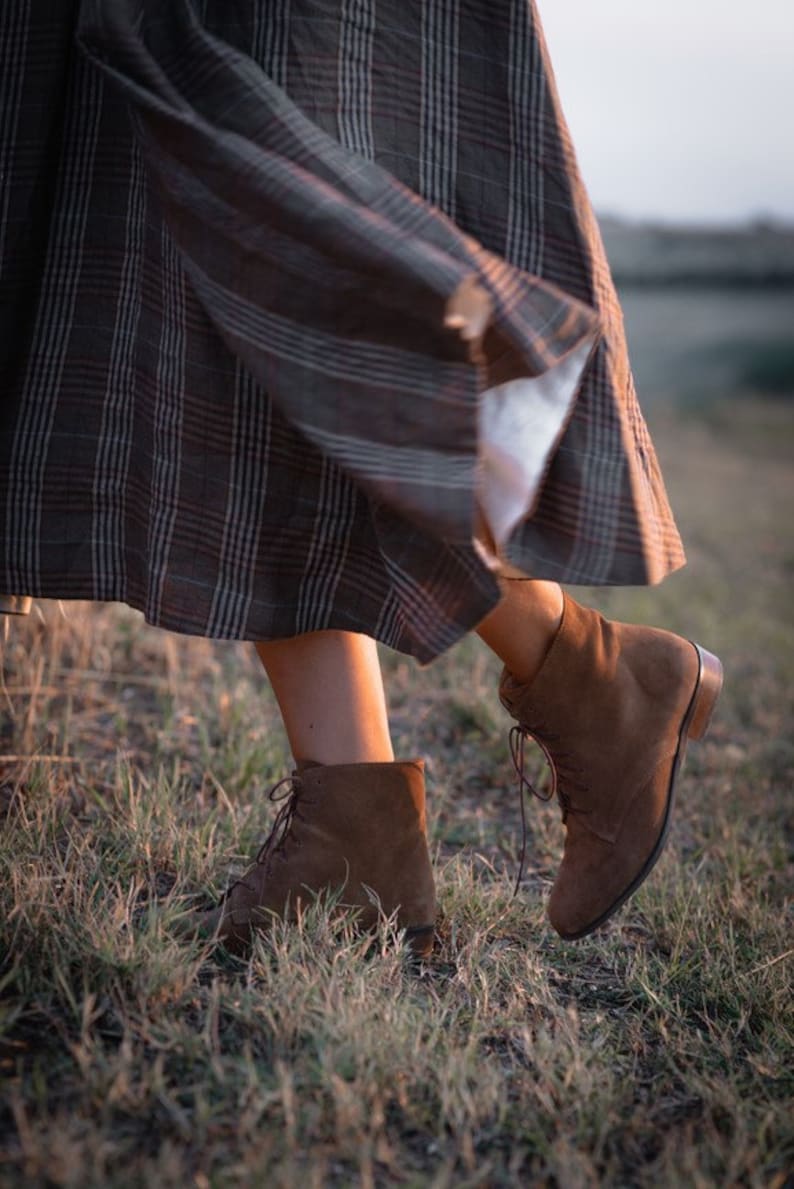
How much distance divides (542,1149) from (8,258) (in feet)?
3.84

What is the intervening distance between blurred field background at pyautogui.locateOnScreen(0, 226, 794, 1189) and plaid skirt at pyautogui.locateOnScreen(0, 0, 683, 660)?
0.40 meters

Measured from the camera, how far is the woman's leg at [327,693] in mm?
1350

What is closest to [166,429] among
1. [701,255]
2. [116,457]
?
[116,457]

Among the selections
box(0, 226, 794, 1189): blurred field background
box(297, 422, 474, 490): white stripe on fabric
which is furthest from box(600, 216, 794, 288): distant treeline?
box(297, 422, 474, 490): white stripe on fabric

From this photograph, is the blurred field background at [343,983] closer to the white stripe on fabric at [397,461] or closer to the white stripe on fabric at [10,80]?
the white stripe on fabric at [397,461]

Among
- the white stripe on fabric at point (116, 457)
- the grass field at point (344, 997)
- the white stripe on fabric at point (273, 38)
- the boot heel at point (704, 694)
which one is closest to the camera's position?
the grass field at point (344, 997)

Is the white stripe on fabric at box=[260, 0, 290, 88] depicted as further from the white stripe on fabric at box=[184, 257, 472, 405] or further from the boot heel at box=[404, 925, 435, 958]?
the boot heel at box=[404, 925, 435, 958]

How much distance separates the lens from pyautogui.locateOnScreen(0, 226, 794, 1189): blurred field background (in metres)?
1.03

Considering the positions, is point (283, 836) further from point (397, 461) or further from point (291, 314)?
point (291, 314)

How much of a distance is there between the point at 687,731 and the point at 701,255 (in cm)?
1605

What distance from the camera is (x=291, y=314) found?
1141mm

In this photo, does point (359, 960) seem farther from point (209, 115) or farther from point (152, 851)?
point (209, 115)

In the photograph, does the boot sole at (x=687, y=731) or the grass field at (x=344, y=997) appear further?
the boot sole at (x=687, y=731)

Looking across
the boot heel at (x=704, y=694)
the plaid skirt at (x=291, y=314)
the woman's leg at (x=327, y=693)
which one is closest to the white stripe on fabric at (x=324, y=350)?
the plaid skirt at (x=291, y=314)
